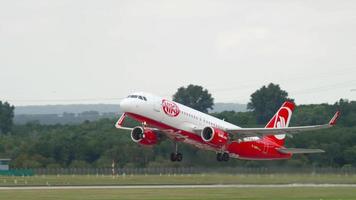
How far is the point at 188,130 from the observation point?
4035 inches

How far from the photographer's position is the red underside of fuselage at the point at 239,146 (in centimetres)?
10050

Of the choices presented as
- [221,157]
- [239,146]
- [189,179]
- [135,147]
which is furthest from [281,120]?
[135,147]

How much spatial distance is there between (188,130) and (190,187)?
8.37 metres

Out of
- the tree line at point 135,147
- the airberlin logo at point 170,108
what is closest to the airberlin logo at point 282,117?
the tree line at point 135,147

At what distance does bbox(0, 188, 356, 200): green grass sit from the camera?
94500 millimetres

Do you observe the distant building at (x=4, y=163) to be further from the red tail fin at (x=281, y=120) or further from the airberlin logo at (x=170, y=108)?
the airberlin logo at (x=170, y=108)

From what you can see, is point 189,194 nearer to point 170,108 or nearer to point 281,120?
point 170,108

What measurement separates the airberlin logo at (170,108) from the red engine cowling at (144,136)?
2.89 meters

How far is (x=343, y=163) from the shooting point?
14062 cm

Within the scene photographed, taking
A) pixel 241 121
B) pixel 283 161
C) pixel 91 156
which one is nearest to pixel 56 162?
pixel 91 156

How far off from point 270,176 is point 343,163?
1789cm

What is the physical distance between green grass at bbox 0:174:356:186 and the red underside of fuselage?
377cm

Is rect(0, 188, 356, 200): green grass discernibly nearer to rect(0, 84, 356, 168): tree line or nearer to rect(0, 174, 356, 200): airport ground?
rect(0, 174, 356, 200): airport ground

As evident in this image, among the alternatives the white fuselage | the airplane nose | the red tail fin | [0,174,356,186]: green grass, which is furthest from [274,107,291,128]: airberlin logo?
the airplane nose
